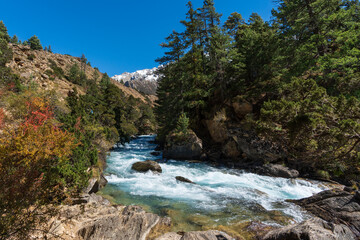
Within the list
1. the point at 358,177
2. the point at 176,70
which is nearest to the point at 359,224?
the point at 358,177

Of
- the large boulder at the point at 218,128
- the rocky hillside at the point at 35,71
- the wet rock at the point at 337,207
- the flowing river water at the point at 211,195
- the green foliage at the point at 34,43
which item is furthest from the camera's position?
the green foliage at the point at 34,43

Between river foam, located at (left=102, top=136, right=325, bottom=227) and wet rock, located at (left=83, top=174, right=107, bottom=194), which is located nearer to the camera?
river foam, located at (left=102, top=136, right=325, bottom=227)

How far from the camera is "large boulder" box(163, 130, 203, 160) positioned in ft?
66.2

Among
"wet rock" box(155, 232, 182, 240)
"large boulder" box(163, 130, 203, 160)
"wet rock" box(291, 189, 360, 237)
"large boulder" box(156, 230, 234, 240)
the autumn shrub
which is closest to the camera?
the autumn shrub

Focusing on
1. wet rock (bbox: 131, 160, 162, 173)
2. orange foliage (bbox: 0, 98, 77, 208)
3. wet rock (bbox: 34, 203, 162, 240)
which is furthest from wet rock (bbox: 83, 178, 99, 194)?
wet rock (bbox: 131, 160, 162, 173)

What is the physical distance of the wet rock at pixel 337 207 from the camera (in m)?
6.44

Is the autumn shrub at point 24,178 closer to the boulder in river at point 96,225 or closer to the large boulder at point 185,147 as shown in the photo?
the boulder in river at point 96,225

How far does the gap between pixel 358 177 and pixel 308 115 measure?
1420 cm

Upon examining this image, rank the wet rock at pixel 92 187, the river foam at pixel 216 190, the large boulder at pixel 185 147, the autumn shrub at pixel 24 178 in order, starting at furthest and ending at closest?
the large boulder at pixel 185 147 → the wet rock at pixel 92 187 → the river foam at pixel 216 190 → the autumn shrub at pixel 24 178

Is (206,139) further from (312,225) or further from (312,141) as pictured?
(312,141)

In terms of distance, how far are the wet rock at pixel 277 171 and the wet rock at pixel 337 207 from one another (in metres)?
5.37

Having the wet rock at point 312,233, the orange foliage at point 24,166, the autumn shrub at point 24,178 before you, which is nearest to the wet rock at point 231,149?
the wet rock at point 312,233

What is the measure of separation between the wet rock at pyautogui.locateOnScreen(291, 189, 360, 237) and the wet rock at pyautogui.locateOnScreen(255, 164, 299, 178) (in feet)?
17.6

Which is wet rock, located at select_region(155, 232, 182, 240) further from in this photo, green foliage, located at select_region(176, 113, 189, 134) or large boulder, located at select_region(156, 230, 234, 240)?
green foliage, located at select_region(176, 113, 189, 134)
